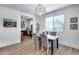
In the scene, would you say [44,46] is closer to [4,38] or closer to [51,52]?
[51,52]

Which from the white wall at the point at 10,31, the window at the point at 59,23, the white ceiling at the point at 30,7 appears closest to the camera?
the white ceiling at the point at 30,7

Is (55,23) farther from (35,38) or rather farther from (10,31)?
(10,31)

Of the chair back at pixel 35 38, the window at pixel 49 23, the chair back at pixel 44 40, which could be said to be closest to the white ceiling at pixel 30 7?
the window at pixel 49 23

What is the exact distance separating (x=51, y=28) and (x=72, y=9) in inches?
31.3

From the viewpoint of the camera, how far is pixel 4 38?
7.90 feet

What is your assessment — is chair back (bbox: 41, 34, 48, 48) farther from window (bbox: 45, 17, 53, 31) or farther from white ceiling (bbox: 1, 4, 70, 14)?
white ceiling (bbox: 1, 4, 70, 14)

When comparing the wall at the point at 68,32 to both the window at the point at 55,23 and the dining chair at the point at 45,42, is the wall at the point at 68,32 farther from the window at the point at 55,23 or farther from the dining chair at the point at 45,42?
the dining chair at the point at 45,42

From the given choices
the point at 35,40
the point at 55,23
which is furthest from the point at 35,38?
the point at 55,23

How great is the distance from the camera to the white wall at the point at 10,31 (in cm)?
239

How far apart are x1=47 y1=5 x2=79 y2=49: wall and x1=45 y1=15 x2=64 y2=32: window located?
0.11 meters

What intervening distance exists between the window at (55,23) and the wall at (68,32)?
4.3 inches

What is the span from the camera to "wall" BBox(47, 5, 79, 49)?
7.68 ft

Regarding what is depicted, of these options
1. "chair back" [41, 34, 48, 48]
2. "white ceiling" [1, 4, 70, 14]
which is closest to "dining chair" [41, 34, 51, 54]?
"chair back" [41, 34, 48, 48]

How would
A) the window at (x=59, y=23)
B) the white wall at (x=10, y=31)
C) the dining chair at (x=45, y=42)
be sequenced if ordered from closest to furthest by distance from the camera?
1. the white wall at (x=10, y=31)
2. the window at (x=59, y=23)
3. the dining chair at (x=45, y=42)
